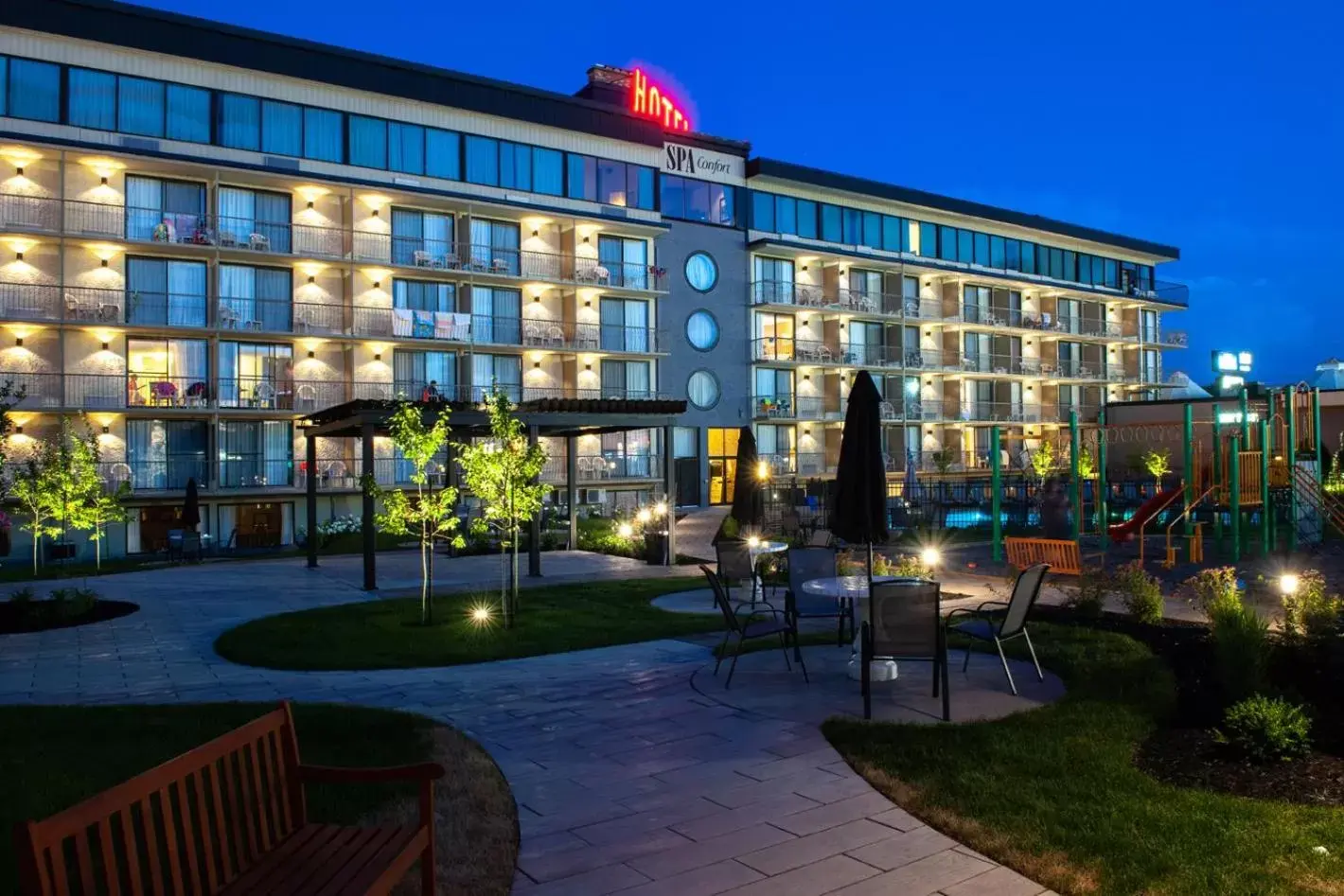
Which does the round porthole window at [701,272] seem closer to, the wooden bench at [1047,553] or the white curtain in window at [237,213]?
the white curtain in window at [237,213]

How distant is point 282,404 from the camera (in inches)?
1284

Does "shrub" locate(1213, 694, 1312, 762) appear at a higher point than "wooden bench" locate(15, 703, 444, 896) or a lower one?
lower

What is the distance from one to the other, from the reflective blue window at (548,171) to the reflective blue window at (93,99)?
46.8 ft

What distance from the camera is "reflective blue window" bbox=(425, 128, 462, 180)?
3556 centimetres

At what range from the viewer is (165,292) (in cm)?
3108

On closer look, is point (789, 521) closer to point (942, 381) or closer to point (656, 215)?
point (656, 215)

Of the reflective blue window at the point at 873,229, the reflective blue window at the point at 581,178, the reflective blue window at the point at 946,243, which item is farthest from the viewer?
the reflective blue window at the point at 946,243

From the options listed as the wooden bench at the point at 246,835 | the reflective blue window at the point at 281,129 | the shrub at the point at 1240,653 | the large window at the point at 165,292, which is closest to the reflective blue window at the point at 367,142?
the reflective blue window at the point at 281,129

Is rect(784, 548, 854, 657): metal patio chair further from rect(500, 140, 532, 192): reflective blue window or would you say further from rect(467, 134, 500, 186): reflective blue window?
rect(500, 140, 532, 192): reflective blue window

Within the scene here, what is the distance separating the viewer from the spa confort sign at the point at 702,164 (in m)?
42.7

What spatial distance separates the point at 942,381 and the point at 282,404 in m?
34.6

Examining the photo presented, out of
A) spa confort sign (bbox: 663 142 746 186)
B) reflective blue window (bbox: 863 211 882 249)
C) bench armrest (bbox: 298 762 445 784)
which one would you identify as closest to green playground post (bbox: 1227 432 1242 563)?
bench armrest (bbox: 298 762 445 784)

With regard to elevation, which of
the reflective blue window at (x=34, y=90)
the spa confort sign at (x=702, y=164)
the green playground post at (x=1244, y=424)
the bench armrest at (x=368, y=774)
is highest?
the spa confort sign at (x=702, y=164)

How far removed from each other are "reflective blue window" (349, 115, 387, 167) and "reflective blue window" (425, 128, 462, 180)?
5.25 ft
